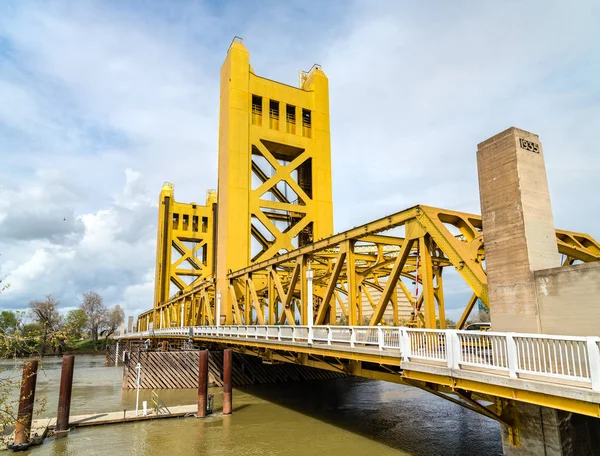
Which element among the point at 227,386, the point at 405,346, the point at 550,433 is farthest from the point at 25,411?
the point at 550,433

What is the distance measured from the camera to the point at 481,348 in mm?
9836

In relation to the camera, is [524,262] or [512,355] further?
[524,262]

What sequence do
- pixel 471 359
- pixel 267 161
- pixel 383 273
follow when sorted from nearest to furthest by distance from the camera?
1. pixel 471 359
2. pixel 383 273
3. pixel 267 161

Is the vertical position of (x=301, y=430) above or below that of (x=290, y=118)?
below

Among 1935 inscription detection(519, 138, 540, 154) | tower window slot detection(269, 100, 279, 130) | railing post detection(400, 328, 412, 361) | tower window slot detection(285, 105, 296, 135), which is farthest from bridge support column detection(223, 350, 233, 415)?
tower window slot detection(285, 105, 296, 135)

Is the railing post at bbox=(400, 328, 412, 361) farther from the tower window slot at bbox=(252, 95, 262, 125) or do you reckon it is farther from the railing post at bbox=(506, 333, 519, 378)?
the tower window slot at bbox=(252, 95, 262, 125)

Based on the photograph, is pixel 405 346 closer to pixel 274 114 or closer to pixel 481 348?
pixel 481 348

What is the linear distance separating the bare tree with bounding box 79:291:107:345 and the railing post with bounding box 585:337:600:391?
358ft

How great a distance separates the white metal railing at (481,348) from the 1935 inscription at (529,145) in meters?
4.88

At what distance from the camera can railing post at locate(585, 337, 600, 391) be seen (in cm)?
690

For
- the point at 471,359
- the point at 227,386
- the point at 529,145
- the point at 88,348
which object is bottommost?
the point at 88,348

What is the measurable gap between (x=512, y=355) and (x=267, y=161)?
3213 cm

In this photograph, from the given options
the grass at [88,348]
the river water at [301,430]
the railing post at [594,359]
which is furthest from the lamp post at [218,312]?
the grass at [88,348]

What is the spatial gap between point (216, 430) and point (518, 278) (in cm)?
1431
